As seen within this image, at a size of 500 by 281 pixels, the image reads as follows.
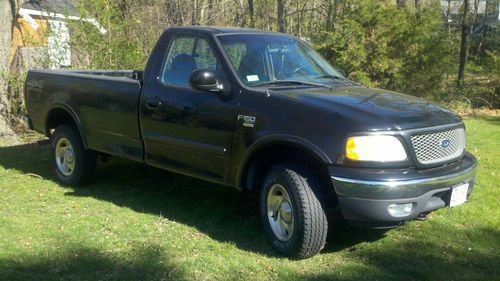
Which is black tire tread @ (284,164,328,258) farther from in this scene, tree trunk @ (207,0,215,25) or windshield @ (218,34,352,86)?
tree trunk @ (207,0,215,25)

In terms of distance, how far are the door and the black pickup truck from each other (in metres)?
0.01

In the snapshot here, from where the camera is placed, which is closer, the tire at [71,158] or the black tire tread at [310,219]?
the black tire tread at [310,219]

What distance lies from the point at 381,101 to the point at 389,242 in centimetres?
130

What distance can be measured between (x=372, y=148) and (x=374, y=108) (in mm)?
450

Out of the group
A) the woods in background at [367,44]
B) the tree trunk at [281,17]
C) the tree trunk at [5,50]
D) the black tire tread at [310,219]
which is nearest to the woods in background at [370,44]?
the woods in background at [367,44]

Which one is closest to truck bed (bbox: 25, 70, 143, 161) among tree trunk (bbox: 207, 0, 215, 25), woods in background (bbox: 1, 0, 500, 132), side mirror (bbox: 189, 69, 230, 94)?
side mirror (bbox: 189, 69, 230, 94)

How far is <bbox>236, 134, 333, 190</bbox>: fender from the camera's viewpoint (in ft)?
14.3

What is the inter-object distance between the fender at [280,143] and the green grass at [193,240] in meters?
0.71

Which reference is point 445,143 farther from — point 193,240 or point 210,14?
point 210,14

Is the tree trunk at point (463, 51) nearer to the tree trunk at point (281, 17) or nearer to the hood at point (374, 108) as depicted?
the tree trunk at point (281, 17)

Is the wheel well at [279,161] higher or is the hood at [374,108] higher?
the hood at [374,108]

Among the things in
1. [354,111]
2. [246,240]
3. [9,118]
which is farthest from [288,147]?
[9,118]

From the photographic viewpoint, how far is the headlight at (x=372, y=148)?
4.20m

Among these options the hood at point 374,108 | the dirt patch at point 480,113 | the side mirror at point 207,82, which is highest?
the side mirror at point 207,82
